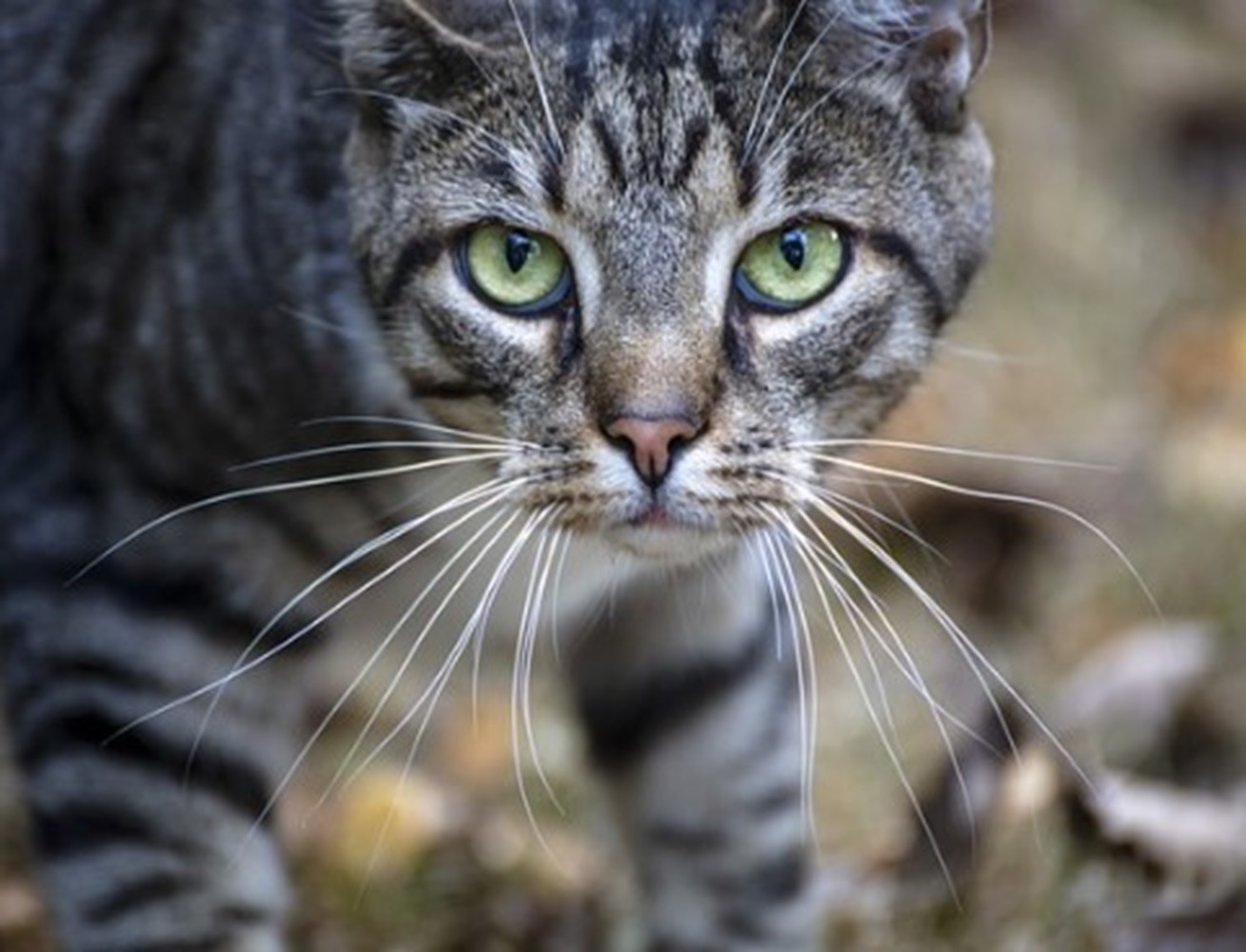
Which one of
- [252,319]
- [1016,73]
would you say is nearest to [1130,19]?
[1016,73]

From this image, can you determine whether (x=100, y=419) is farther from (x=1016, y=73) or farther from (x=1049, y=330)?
(x=1016, y=73)

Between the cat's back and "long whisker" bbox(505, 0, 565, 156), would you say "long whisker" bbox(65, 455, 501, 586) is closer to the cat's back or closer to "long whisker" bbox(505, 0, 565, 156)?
the cat's back

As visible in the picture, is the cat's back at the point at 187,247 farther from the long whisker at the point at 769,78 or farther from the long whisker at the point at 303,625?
the long whisker at the point at 769,78

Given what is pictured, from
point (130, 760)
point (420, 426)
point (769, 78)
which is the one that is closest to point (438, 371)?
point (420, 426)

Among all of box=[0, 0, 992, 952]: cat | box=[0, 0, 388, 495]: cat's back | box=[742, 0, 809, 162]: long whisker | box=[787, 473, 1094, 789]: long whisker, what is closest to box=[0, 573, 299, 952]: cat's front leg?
box=[0, 0, 992, 952]: cat

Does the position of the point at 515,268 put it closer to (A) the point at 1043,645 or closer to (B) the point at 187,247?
(B) the point at 187,247

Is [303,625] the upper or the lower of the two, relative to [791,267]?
lower
